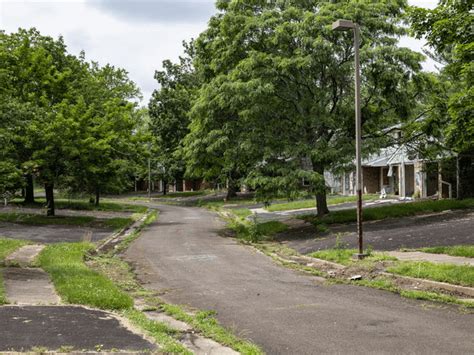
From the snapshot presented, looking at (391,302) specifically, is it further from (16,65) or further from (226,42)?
(16,65)

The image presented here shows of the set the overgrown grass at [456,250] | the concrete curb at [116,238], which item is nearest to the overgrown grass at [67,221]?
the concrete curb at [116,238]

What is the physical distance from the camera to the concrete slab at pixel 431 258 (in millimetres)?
12469

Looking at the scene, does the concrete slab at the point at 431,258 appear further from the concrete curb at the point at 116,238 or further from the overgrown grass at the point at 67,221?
the overgrown grass at the point at 67,221

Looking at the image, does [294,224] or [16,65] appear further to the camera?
[16,65]

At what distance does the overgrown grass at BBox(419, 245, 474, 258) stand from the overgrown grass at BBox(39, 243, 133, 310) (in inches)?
336

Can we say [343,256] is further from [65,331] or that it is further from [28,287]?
[65,331]

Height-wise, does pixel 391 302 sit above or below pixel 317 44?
below

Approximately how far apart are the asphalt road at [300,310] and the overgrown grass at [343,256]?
1.43 metres

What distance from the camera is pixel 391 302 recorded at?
9664mm

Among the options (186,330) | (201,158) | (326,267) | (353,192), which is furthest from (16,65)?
(353,192)

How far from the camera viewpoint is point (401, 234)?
1783cm

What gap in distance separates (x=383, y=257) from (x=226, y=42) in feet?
45.7

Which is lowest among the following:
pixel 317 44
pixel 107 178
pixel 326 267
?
pixel 326 267

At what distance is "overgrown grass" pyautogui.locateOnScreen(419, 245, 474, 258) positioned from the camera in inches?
523
